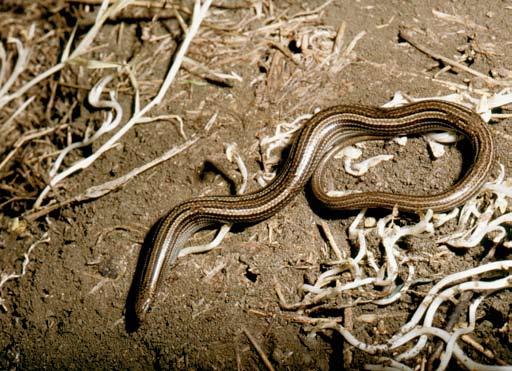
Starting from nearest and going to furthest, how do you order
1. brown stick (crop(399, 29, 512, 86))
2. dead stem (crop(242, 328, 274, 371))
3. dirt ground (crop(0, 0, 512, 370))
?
1. dead stem (crop(242, 328, 274, 371))
2. dirt ground (crop(0, 0, 512, 370))
3. brown stick (crop(399, 29, 512, 86))

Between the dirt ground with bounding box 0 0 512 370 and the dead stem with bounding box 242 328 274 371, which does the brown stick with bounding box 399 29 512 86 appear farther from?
the dead stem with bounding box 242 328 274 371

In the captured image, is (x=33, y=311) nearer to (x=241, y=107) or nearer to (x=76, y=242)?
(x=76, y=242)

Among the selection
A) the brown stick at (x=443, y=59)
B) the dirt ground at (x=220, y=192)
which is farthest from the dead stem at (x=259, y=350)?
the brown stick at (x=443, y=59)

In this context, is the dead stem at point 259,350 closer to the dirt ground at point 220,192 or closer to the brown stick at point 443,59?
the dirt ground at point 220,192

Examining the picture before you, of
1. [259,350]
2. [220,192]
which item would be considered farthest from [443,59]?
[259,350]

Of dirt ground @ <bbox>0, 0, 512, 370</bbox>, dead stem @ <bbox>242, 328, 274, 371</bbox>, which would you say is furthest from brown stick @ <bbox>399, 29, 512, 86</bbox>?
dead stem @ <bbox>242, 328, 274, 371</bbox>

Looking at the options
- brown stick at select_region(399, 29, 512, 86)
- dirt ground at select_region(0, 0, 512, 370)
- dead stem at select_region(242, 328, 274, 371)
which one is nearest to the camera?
dead stem at select_region(242, 328, 274, 371)

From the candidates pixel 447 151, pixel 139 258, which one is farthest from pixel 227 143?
pixel 447 151

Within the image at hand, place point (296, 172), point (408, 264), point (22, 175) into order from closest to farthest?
point (408, 264) → point (296, 172) → point (22, 175)
